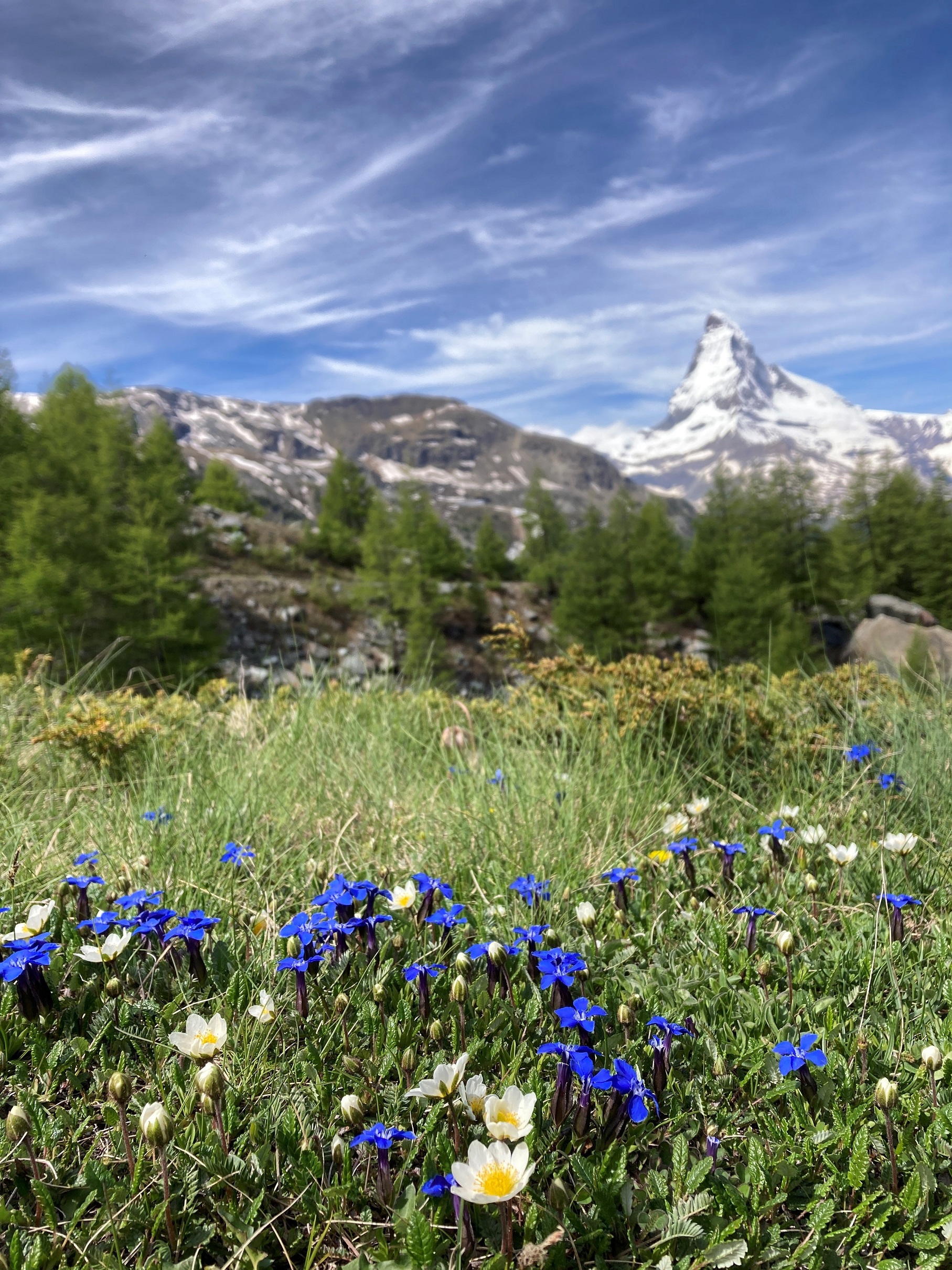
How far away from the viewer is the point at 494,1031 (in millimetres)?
2074

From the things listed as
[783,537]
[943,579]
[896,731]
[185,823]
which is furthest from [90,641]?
[943,579]

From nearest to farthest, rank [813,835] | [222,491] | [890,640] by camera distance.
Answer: [813,835] < [890,640] < [222,491]

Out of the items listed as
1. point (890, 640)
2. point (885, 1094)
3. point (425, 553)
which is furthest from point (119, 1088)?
point (425, 553)

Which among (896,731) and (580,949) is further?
(896,731)

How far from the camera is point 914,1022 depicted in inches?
82.9

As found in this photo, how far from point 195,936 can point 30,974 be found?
1.33 ft

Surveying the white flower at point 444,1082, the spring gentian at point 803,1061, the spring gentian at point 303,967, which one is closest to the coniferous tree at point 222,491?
the spring gentian at point 303,967

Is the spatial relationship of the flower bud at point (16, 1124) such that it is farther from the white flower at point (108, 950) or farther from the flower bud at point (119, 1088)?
the white flower at point (108, 950)

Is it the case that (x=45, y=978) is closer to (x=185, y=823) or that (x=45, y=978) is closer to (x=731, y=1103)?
(x=185, y=823)

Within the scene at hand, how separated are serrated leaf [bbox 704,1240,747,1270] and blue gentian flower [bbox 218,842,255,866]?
72.7 inches

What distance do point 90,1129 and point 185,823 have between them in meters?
1.57

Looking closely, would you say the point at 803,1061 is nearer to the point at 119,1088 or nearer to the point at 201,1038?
the point at 201,1038

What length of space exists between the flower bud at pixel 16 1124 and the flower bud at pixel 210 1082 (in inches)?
14.5

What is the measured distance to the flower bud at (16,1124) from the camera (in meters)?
1.53
